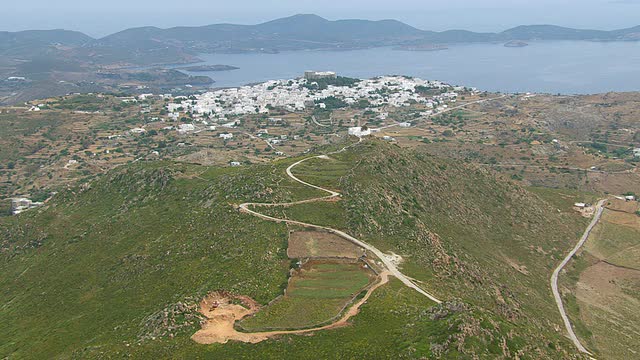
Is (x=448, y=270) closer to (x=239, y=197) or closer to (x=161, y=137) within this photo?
(x=239, y=197)

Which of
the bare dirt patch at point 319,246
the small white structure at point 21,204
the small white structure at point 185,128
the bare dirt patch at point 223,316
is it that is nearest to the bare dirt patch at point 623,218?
the bare dirt patch at point 319,246

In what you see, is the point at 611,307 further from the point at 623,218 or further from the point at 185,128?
the point at 185,128

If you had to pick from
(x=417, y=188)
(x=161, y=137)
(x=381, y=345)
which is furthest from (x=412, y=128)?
(x=381, y=345)

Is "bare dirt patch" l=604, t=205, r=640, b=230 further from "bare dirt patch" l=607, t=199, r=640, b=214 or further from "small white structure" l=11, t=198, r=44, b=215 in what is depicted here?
"small white structure" l=11, t=198, r=44, b=215

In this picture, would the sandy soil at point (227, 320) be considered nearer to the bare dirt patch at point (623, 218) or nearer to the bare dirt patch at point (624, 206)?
the bare dirt patch at point (623, 218)

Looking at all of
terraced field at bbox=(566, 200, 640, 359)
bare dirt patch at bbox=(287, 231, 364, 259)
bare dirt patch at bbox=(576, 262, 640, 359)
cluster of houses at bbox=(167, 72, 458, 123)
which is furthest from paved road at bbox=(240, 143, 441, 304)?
cluster of houses at bbox=(167, 72, 458, 123)

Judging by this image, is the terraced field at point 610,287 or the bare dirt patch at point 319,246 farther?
the terraced field at point 610,287
